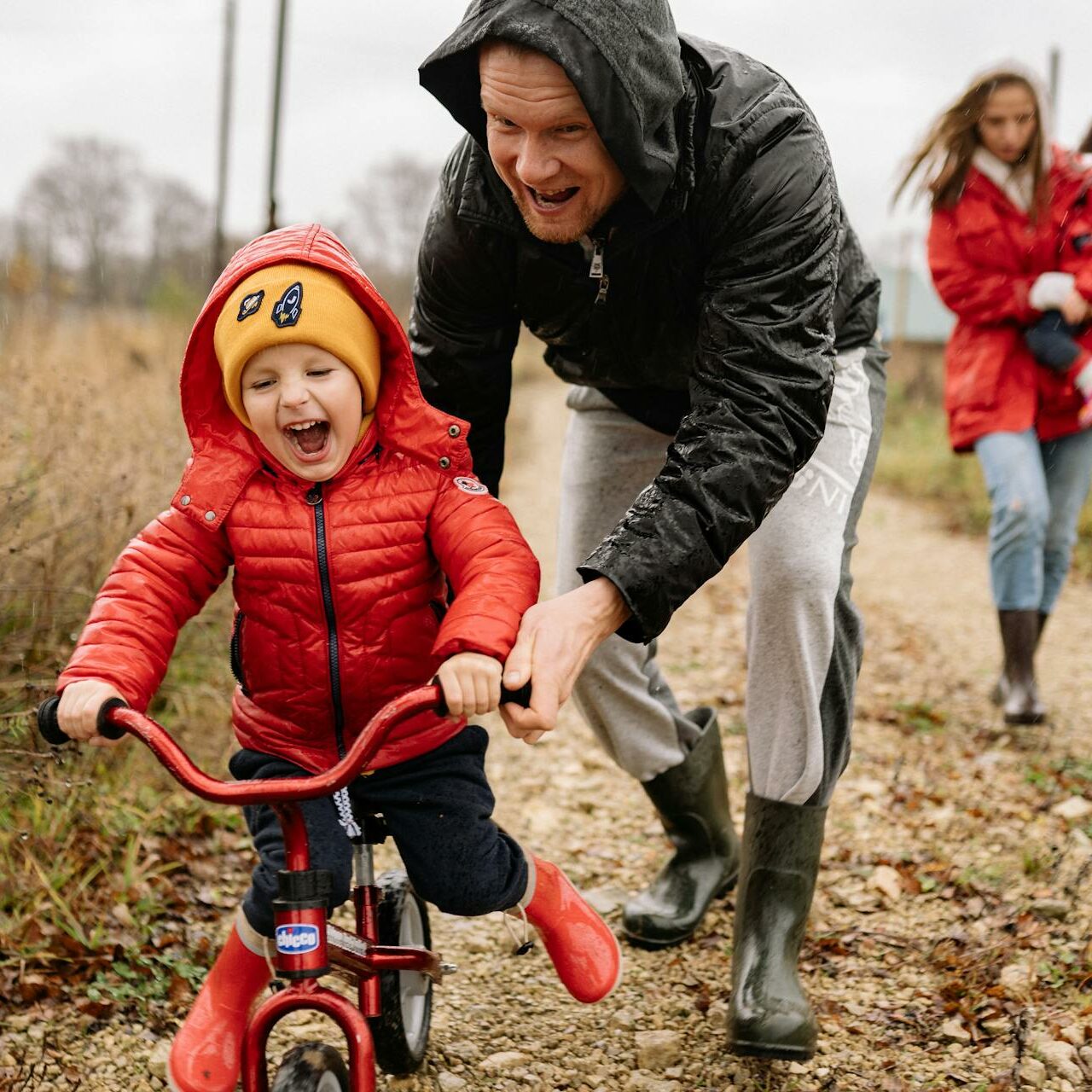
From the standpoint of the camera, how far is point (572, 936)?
277cm

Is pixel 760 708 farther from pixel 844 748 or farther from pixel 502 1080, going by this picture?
pixel 502 1080

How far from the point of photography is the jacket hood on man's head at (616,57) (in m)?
2.15

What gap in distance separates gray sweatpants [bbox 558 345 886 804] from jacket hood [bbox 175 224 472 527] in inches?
27.5

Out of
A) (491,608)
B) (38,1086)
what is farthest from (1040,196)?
(38,1086)

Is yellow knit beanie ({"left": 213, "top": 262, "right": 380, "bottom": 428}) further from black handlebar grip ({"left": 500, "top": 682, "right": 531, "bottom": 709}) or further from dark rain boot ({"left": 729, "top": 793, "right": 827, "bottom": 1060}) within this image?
dark rain boot ({"left": 729, "top": 793, "right": 827, "bottom": 1060})

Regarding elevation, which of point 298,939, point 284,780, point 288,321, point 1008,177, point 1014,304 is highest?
point 1008,177

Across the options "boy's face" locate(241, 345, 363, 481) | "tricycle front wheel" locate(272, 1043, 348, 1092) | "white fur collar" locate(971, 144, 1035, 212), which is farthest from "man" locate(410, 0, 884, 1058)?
"white fur collar" locate(971, 144, 1035, 212)

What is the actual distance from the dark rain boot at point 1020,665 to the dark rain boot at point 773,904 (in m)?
2.56

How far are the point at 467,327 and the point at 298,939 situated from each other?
1.40m

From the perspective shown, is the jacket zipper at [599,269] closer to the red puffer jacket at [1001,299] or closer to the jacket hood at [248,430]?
the jacket hood at [248,430]

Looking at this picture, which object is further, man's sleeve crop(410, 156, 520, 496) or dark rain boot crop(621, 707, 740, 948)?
dark rain boot crop(621, 707, 740, 948)

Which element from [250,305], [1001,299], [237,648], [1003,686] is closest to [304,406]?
[250,305]

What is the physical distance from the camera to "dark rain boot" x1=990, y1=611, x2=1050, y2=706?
17.5 ft

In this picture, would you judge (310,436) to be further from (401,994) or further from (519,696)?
(401,994)
